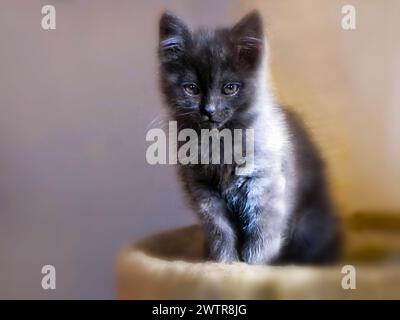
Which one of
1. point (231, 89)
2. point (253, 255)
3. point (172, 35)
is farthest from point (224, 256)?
point (172, 35)

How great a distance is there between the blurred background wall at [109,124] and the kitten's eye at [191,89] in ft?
0.29

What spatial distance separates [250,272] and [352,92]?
42 cm

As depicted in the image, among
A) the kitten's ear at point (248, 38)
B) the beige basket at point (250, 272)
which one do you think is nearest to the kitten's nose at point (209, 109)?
the kitten's ear at point (248, 38)

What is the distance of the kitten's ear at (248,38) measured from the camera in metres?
1.08

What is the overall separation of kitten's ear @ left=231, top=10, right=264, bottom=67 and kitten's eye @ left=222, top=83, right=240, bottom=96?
1.8 inches

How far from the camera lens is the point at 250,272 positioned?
3.49 ft

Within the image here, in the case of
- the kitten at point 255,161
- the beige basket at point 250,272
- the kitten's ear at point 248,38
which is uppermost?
the kitten's ear at point 248,38

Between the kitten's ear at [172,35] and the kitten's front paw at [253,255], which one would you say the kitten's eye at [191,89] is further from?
the kitten's front paw at [253,255]

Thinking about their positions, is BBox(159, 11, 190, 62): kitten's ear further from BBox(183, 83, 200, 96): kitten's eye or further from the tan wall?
the tan wall

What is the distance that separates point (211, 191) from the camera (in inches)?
43.8

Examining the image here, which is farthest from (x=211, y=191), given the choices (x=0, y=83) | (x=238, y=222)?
(x=0, y=83)

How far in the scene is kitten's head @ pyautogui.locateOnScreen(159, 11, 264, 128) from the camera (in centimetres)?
107

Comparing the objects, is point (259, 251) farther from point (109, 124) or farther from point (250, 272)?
point (109, 124)
